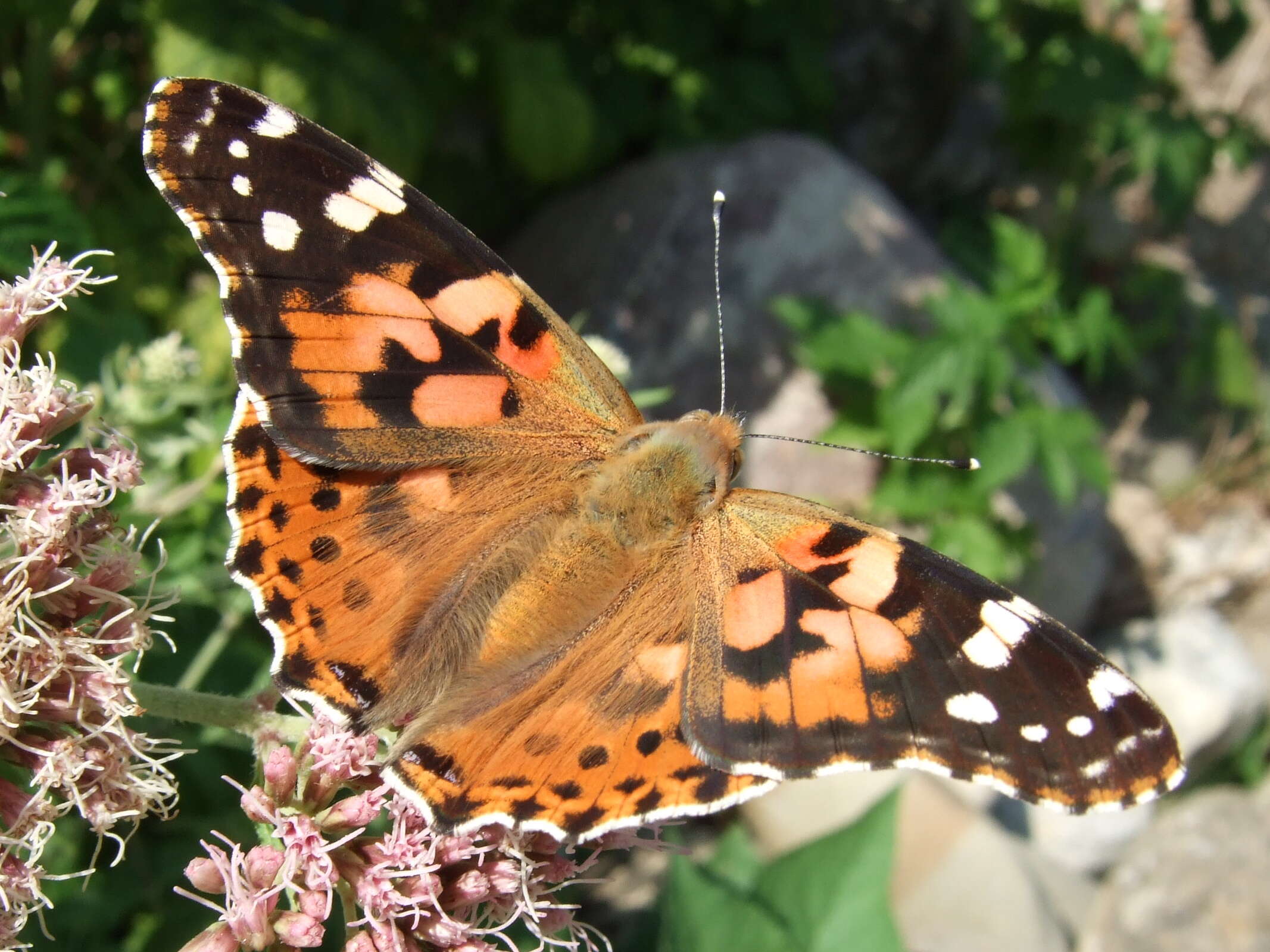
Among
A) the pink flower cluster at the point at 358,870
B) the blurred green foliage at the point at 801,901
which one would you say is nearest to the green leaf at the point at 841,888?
the blurred green foliage at the point at 801,901

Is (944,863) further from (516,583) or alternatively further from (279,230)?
(279,230)

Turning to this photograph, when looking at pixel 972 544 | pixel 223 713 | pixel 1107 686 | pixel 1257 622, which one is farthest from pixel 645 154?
pixel 1107 686

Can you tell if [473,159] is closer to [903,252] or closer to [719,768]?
[903,252]

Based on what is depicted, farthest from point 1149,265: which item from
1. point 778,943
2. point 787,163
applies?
point 778,943

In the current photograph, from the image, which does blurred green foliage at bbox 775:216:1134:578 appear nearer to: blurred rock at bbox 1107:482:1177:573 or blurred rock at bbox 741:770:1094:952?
blurred rock at bbox 741:770:1094:952

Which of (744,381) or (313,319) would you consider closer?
(313,319)
